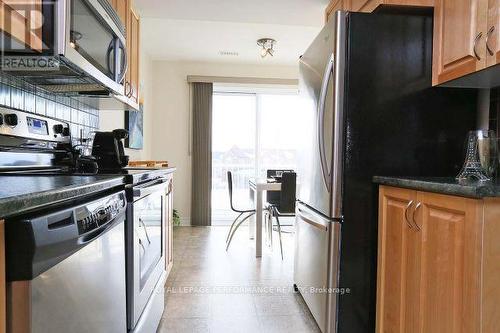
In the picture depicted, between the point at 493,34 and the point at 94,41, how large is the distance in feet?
5.71

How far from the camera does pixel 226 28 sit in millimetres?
3520

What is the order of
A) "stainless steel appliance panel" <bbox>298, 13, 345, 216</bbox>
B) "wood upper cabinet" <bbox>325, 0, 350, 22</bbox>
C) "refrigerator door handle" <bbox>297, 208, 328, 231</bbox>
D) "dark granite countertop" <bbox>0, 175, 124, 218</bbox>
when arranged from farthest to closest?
"wood upper cabinet" <bbox>325, 0, 350, 22</bbox>
"refrigerator door handle" <bbox>297, 208, 328, 231</bbox>
"stainless steel appliance panel" <bbox>298, 13, 345, 216</bbox>
"dark granite countertop" <bbox>0, 175, 124, 218</bbox>

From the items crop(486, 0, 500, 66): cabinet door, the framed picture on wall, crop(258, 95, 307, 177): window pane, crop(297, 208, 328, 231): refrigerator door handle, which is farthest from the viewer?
crop(258, 95, 307, 177): window pane

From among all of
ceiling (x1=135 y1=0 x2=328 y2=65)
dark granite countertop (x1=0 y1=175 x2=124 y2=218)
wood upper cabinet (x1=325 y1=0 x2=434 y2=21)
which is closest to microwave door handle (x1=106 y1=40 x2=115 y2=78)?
ceiling (x1=135 y1=0 x2=328 y2=65)

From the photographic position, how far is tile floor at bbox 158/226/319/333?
6.27 feet

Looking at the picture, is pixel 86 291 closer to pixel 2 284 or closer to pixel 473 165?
pixel 2 284

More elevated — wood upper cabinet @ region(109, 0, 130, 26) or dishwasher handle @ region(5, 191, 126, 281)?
wood upper cabinet @ region(109, 0, 130, 26)

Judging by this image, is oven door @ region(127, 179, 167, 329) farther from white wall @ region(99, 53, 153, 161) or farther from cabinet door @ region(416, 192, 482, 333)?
white wall @ region(99, 53, 153, 161)

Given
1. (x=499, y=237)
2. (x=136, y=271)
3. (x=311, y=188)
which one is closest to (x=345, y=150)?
(x=311, y=188)

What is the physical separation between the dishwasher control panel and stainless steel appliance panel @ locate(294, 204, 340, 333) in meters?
1.07

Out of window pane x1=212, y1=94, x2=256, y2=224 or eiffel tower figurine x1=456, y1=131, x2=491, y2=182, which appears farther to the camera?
window pane x1=212, y1=94, x2=256, y2=224

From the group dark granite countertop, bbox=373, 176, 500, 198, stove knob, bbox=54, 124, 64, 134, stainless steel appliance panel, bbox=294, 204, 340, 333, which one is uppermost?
stove knob, bbox=54, 124, 64, 134

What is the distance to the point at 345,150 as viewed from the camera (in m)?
1.62

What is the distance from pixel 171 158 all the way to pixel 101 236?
3.89 meters
